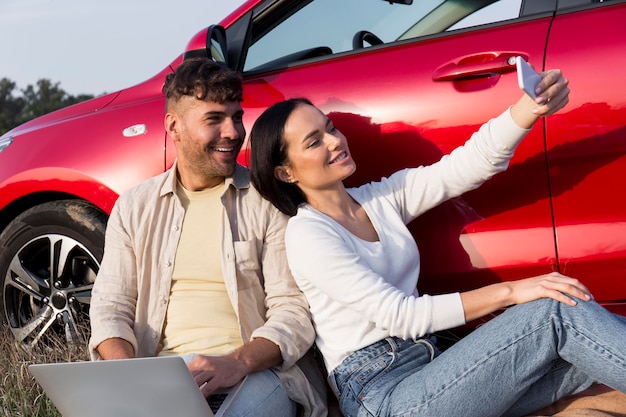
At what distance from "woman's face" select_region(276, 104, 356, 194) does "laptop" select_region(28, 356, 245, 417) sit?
830mm

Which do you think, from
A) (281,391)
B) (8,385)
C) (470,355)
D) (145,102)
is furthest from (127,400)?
(145,102)

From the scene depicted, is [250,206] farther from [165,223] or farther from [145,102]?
[145,102]

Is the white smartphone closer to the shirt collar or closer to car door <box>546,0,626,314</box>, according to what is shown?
car door <box>546,0,626,314</box>

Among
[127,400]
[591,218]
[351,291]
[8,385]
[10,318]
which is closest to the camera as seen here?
[127,400]

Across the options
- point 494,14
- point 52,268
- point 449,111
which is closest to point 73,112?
point 52,268

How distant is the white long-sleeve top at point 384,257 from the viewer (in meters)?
2.76

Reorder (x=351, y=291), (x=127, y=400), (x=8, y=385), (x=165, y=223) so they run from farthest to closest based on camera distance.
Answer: (x=8, y=385)
(x=165, y=223)
(x=351, y=291)
(x=127, y=400)

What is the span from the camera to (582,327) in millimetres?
2594

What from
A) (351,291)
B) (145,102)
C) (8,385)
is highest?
(145,102)

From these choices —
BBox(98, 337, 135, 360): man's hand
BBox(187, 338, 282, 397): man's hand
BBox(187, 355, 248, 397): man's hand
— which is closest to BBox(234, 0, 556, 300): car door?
BBox(187, 338, 282, 397): man's hand

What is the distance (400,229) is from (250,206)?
0.54 m

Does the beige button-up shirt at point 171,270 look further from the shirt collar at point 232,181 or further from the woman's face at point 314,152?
the woman's face at point 314,152

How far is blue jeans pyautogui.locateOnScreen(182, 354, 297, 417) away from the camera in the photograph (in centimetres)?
A: 275

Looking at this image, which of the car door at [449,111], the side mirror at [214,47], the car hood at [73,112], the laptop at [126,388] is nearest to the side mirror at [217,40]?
the side mirror at [214,47]
